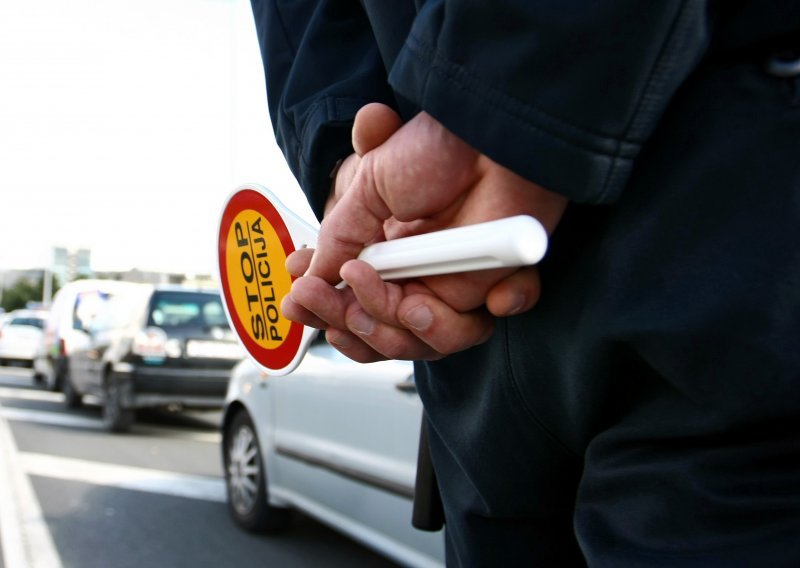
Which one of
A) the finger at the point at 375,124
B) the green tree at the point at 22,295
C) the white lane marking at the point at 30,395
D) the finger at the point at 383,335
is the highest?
the finger at the point at 375,124

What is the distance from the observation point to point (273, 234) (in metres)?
1.23

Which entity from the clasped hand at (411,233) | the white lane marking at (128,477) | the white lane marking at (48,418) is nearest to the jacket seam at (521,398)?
the clasped hand at (411,233)

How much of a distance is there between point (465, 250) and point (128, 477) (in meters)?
6.10

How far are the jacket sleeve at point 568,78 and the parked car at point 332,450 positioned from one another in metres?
2.53

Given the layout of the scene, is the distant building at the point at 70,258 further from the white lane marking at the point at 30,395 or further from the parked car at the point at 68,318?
the parked car at the point at 68,318

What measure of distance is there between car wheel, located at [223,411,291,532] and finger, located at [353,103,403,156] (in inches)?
162

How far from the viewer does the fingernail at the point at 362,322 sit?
0.94 meters

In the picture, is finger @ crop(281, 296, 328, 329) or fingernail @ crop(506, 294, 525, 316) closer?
fingernail @ crop(506, 294, 525, 316)

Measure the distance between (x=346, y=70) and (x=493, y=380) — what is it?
0.45 metres

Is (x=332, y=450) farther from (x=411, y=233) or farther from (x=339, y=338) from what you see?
(x=411, y=233)

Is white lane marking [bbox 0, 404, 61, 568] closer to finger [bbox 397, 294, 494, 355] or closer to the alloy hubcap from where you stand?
the alloy hubcap

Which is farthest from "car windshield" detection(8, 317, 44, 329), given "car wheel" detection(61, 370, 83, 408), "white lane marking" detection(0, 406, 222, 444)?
"white lane marking" detection(0, 406, 222, 444)

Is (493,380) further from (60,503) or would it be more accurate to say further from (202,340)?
(202,340)

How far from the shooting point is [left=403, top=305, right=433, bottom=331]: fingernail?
34.1 inches
